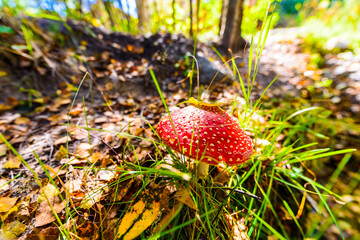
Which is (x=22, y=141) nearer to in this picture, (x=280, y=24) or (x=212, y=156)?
(x=212, y=156)

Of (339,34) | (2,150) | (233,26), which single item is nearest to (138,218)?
(2,150)

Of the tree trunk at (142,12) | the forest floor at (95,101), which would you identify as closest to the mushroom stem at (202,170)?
the forest floor at (95,101)

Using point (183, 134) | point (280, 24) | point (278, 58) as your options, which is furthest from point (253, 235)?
point (280, 24)

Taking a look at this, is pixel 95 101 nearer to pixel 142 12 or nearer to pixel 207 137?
pixel 207 137

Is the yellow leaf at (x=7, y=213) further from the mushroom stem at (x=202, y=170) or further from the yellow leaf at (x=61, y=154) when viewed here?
→ the mushroom stem at (x=202, y=170)

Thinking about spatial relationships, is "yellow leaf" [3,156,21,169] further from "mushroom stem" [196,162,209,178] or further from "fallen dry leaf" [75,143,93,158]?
"mushroom stem" [196,162,209,178]

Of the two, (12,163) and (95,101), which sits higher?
(95,101)
